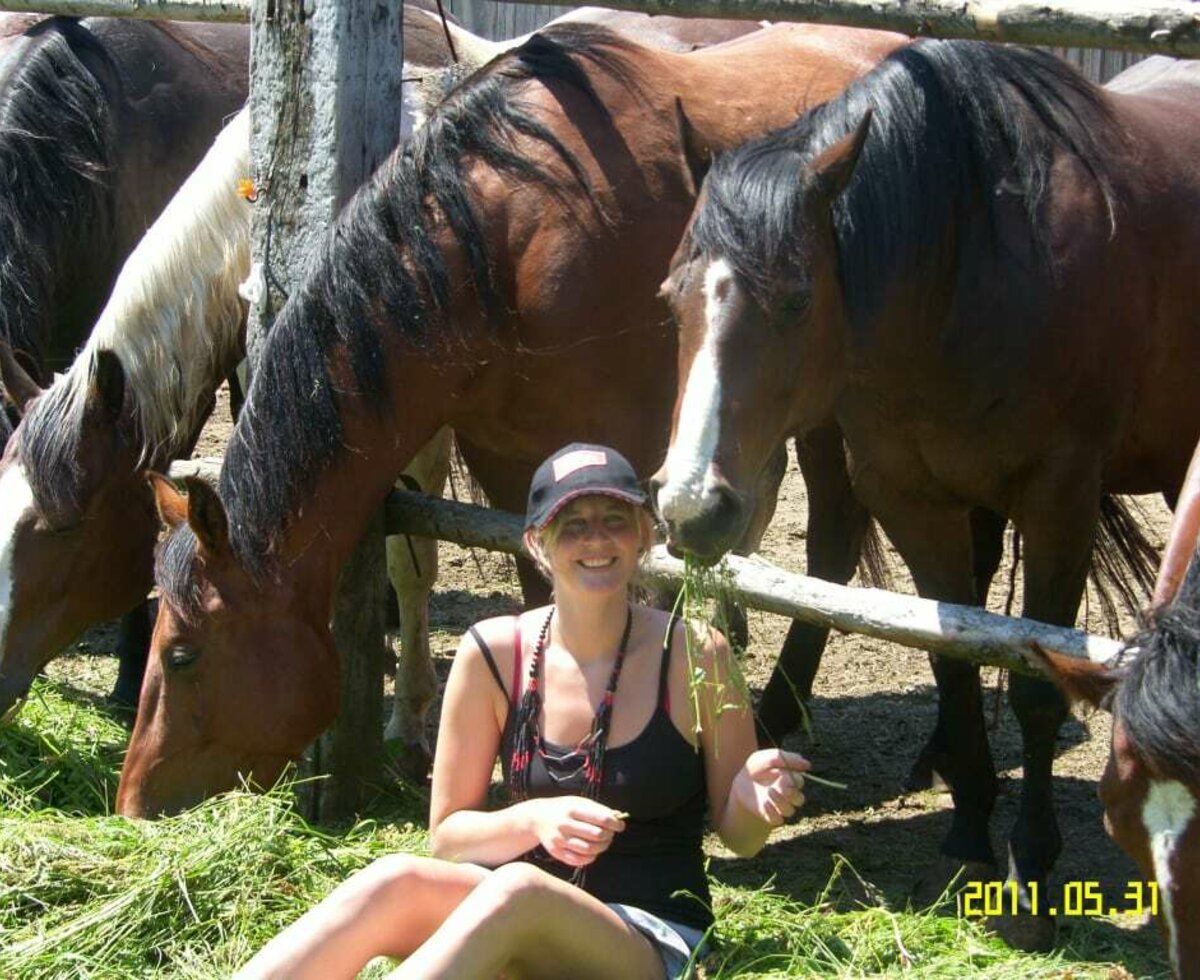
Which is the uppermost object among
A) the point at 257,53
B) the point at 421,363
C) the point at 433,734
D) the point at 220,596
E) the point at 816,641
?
the point at 257,53

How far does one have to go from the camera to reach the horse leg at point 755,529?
12.2ft

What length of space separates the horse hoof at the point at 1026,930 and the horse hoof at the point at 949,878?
0.25m

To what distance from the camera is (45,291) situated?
547 cm

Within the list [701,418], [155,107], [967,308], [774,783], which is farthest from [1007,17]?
[155,107]

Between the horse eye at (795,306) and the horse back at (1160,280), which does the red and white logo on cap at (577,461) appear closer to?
the horse eye at (795,306)

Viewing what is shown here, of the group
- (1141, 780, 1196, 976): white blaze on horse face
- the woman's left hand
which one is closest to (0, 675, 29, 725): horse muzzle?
the woman's left hand

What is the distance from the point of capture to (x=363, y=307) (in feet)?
14.0

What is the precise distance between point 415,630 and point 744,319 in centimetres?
222

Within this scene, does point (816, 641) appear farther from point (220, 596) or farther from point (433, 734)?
point (220, 596)

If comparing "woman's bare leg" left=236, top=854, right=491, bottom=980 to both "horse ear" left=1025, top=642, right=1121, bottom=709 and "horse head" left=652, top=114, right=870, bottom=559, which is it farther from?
"horse ear" left=1025, top=642, right=1121, bottom=709

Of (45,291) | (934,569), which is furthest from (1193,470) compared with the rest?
(45,291)

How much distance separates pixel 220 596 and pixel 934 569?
1.83m

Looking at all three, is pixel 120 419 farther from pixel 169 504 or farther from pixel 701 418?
pixel 701 418

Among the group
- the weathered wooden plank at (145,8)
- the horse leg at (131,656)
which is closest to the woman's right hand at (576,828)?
the horse leg at (131,656)
